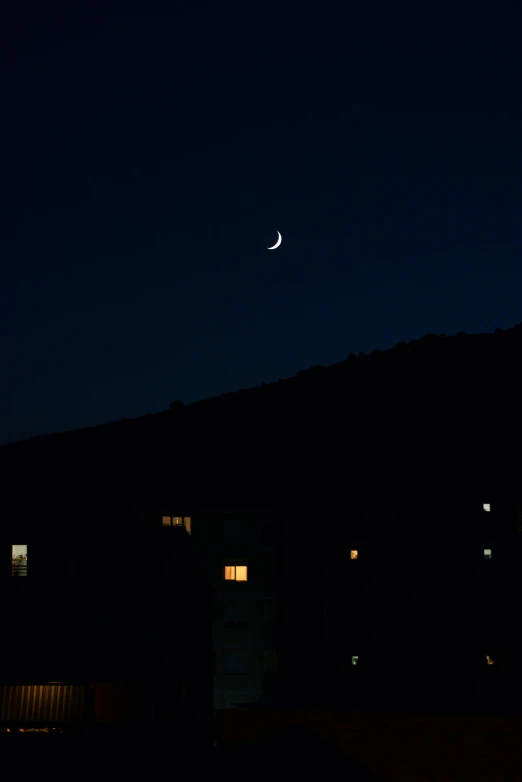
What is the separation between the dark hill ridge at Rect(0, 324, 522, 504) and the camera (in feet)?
213

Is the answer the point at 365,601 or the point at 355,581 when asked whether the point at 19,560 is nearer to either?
the point at 355,581

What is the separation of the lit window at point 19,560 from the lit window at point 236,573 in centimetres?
2391

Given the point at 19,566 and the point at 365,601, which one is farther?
the point at 365,601

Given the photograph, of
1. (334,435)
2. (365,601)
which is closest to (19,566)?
(365,601)

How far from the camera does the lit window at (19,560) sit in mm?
29750

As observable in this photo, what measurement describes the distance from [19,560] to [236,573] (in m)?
24.4

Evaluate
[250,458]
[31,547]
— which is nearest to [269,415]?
[250,458]

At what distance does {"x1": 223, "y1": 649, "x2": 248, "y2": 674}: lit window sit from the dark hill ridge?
31.1 feet

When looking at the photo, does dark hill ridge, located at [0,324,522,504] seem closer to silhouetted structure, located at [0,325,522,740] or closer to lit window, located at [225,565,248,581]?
silhouetted structure, located at [0,325,522,740]

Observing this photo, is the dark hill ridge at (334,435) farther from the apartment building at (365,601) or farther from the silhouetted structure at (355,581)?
the apartment building at (365,601)

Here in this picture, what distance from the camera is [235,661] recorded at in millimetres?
52438

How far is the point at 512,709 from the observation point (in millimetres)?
49750

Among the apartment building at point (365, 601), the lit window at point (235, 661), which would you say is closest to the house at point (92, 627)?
the lit window at point (235, 661)

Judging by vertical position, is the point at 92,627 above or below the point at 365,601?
above
